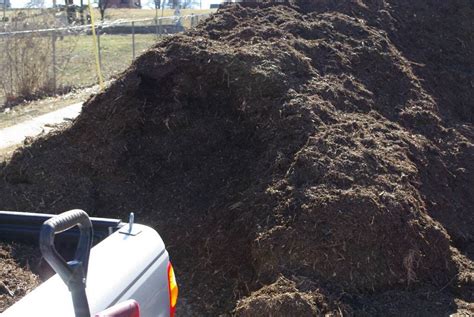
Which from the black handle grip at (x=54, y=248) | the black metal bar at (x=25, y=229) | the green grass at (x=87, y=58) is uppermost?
the black handle grip at (x=54, y=248)

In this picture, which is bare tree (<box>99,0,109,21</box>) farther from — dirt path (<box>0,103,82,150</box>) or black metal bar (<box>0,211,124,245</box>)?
black metal bar (<box>0,211,124,245</box>)

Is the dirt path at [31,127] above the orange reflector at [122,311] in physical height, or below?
below

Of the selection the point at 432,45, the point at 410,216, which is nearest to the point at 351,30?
the point at 432,45

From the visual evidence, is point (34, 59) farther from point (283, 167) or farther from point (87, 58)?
point (283, 167)

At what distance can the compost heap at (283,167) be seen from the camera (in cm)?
455

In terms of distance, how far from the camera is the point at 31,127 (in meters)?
11.1

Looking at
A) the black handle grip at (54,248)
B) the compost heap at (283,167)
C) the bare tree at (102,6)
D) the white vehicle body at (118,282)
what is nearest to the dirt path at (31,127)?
the compost heap at (283,167)

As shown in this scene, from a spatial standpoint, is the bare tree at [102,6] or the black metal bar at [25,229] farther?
the bare tree at [102,6]

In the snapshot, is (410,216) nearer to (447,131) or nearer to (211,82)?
(447,131)

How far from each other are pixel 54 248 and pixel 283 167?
11.0 ft

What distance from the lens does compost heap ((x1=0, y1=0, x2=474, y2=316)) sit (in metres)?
4.55

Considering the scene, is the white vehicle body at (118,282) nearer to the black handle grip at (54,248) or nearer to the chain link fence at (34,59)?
the black handle grip at (54,248)

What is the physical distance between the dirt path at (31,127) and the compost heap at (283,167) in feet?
11.7

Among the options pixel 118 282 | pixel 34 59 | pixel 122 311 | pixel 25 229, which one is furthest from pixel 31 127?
pixel 122 311
